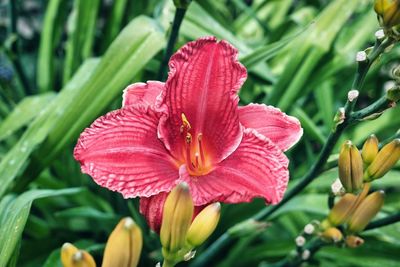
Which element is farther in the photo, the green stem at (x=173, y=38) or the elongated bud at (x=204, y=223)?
the green stem at (x=173, y=38)

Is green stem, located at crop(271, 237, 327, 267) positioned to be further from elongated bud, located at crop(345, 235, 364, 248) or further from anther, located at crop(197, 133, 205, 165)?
anther, located at crop(197, 133, 205, 165)

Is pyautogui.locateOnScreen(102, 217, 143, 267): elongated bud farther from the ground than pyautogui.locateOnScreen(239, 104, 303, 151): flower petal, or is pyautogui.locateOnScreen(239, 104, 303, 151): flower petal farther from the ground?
pyautogui.locateOnScreen(239, 104, 303, 151): flower petal

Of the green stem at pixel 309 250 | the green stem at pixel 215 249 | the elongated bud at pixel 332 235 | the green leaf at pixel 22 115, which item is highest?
the elongated bud at pixel 332 235

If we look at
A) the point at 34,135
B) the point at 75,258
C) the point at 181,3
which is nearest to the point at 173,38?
the point at 181,3

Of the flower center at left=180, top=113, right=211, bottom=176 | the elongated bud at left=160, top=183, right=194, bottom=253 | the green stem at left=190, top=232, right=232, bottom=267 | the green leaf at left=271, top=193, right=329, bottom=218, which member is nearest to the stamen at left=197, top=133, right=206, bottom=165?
the flower center at left=180, top=113, right=211, bottom=176

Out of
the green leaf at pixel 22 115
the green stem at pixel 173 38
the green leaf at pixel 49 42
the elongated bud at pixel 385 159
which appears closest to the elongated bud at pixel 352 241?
the elongated bud at pixel 385 159

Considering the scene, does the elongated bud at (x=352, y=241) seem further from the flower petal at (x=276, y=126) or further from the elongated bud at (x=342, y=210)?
the flower petal at (x=276, y=126)

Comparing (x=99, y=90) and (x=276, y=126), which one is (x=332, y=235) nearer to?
(x=276, y=126)
